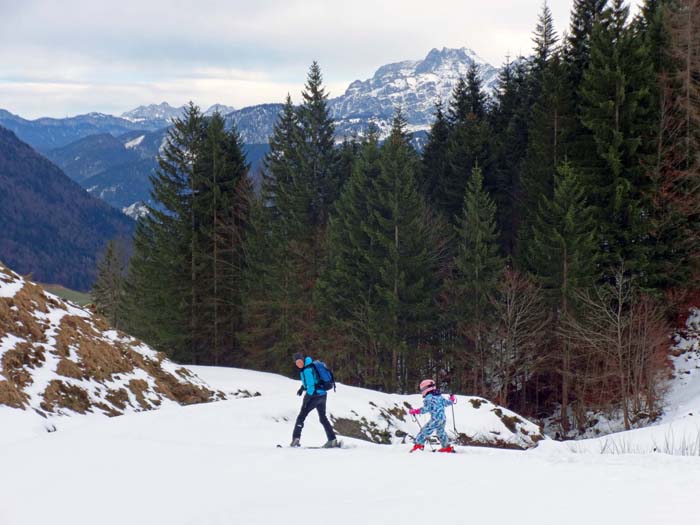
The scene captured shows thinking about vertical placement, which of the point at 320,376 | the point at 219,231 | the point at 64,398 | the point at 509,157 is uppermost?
the point at 509,157

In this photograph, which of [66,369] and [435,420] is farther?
[66,369]

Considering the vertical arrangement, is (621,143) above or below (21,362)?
above

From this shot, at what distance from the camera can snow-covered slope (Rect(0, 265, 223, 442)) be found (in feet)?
45.7

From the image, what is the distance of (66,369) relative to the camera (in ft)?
52.5

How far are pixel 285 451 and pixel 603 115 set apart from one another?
84.4 feet

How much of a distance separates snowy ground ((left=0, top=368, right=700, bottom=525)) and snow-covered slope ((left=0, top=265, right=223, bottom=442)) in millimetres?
3806

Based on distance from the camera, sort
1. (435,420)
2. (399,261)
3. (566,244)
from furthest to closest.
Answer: (399,261) → (566,244) → (435,420)

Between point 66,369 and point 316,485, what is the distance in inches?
449

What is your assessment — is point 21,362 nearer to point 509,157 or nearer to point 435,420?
point 435,420

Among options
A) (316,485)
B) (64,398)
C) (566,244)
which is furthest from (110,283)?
(316,485)

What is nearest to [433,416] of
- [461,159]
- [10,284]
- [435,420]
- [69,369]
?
[435,420]

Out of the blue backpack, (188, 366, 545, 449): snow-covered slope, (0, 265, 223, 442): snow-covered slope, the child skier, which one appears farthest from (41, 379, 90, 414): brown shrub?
the child skier

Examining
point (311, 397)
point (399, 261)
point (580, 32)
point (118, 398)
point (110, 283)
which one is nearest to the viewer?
point (311, 397)

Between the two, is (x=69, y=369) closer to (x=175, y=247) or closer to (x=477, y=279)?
(x=477, y=279)
